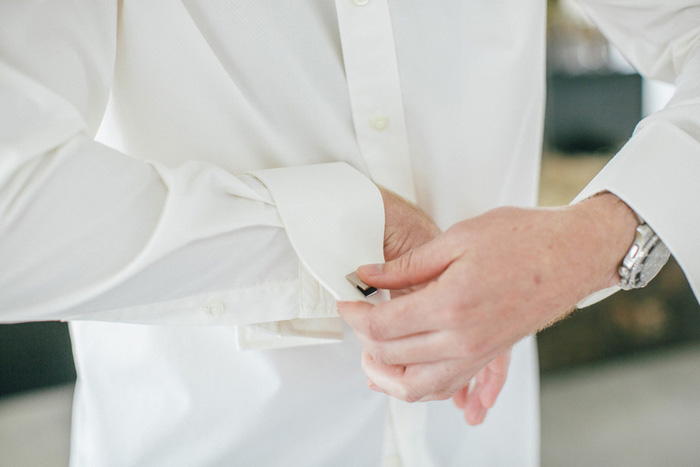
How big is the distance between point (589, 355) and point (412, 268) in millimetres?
2347

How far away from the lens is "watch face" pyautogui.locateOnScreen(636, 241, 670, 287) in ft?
1.94

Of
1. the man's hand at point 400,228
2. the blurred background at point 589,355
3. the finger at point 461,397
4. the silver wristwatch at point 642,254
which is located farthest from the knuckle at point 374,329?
the blurred background at point 589,355

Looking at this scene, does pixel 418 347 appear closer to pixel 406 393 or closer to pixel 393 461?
pixel 406 393

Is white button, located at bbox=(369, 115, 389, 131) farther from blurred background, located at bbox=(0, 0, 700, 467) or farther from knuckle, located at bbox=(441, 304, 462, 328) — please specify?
blurred background, located at bbox=(0, 0, 700, 467)

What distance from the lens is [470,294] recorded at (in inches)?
18.5

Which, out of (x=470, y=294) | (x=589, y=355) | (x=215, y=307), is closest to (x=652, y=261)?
(x=470, y=294)

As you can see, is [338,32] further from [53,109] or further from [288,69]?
[53,109]

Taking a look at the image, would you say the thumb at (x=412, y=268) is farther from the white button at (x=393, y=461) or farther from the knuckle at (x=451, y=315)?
the white button at (x=393, y=461)

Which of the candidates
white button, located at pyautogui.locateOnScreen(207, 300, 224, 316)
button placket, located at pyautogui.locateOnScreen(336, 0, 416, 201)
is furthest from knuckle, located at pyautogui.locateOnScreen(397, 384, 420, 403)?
button placket, located at pyautogui.locateOnScreen(336, 0, 416, 201)

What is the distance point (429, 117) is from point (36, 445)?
2.08 m

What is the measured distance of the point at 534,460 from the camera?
3.22 feet

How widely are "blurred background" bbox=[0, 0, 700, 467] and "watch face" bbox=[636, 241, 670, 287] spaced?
1.77m

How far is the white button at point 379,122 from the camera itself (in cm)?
73

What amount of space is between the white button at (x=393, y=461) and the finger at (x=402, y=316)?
443mm
